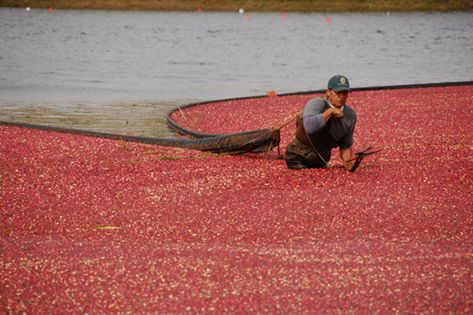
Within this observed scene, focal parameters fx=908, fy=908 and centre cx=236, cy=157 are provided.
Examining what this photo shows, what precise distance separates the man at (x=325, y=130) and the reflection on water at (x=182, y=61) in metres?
5.06

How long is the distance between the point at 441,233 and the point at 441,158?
3.37 m

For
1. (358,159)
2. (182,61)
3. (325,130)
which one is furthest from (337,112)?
(182,61)

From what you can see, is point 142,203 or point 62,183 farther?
point 62,183

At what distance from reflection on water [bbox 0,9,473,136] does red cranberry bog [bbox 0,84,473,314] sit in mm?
4549

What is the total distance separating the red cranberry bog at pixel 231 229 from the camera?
6504mm

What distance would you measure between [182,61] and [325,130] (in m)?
24.6

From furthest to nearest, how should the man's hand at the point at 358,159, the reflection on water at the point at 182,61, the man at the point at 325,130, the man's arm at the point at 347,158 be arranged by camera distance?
the reflection on water at the point at 182,61 < the man's arm at the point at 347,158 < the man's hand at the point at 358,159 < the man at the point at 325,130

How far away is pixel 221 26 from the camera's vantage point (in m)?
65.2

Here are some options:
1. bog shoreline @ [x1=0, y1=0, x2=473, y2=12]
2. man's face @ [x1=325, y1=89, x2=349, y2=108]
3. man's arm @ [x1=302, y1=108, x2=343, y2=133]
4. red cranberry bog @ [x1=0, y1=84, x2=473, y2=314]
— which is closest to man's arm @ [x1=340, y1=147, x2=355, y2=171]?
red cranberry bog @ [x1=0, y1=84, x2=473, y2=314]

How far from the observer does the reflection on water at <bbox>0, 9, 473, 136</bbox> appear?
66.1ft

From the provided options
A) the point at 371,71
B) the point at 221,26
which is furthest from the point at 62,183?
the point at 221,26

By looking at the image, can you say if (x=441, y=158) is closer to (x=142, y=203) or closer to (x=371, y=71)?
(x=142, y=203)

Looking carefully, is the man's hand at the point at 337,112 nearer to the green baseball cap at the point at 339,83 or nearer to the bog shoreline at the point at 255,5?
the green baseball cap at the point at 339,83

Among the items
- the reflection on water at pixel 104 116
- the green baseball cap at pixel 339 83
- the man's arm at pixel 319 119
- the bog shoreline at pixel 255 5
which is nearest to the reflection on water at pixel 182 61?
the reflection on water at pixel 104 116
